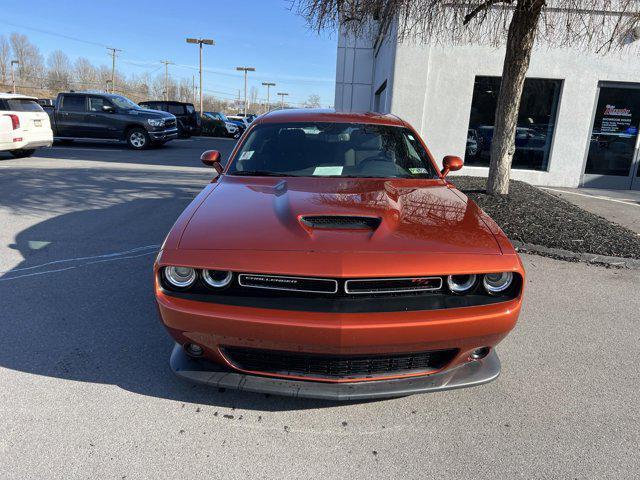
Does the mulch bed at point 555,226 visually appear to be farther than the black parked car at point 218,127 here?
No

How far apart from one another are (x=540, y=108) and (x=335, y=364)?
11.0m

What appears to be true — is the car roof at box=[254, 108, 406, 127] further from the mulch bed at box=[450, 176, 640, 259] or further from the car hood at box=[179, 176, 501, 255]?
the mulch bed at box=[450, 176, 640, 259]

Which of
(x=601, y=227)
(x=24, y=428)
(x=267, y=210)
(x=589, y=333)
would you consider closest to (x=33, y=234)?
(x=24, y=428)

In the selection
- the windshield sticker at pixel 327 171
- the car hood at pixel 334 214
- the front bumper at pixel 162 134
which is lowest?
the front bumper at pixel 162 134

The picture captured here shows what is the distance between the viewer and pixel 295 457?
220 centimetres

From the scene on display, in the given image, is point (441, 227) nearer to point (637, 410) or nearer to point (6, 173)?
point (637, 410)

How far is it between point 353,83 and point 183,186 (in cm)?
1414

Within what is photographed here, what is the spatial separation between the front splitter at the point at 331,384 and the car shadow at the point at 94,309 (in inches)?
10.9

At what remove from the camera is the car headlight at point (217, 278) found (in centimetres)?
227

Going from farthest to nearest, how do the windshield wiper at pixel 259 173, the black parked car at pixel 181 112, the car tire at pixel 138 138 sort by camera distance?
1. the black parked car at pixel 181 112
2. the car tire at pixel 138 138
3. the windshield wiper at pixel 259 173

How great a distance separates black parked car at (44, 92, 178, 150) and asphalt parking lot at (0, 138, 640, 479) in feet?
43.0

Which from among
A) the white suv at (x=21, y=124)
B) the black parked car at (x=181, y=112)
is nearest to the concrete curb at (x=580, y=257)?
the white suv at (x=21, y=124)

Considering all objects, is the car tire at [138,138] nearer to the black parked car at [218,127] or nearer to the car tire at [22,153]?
the car tire at [22,153]

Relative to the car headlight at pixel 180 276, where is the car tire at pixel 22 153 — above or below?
below
